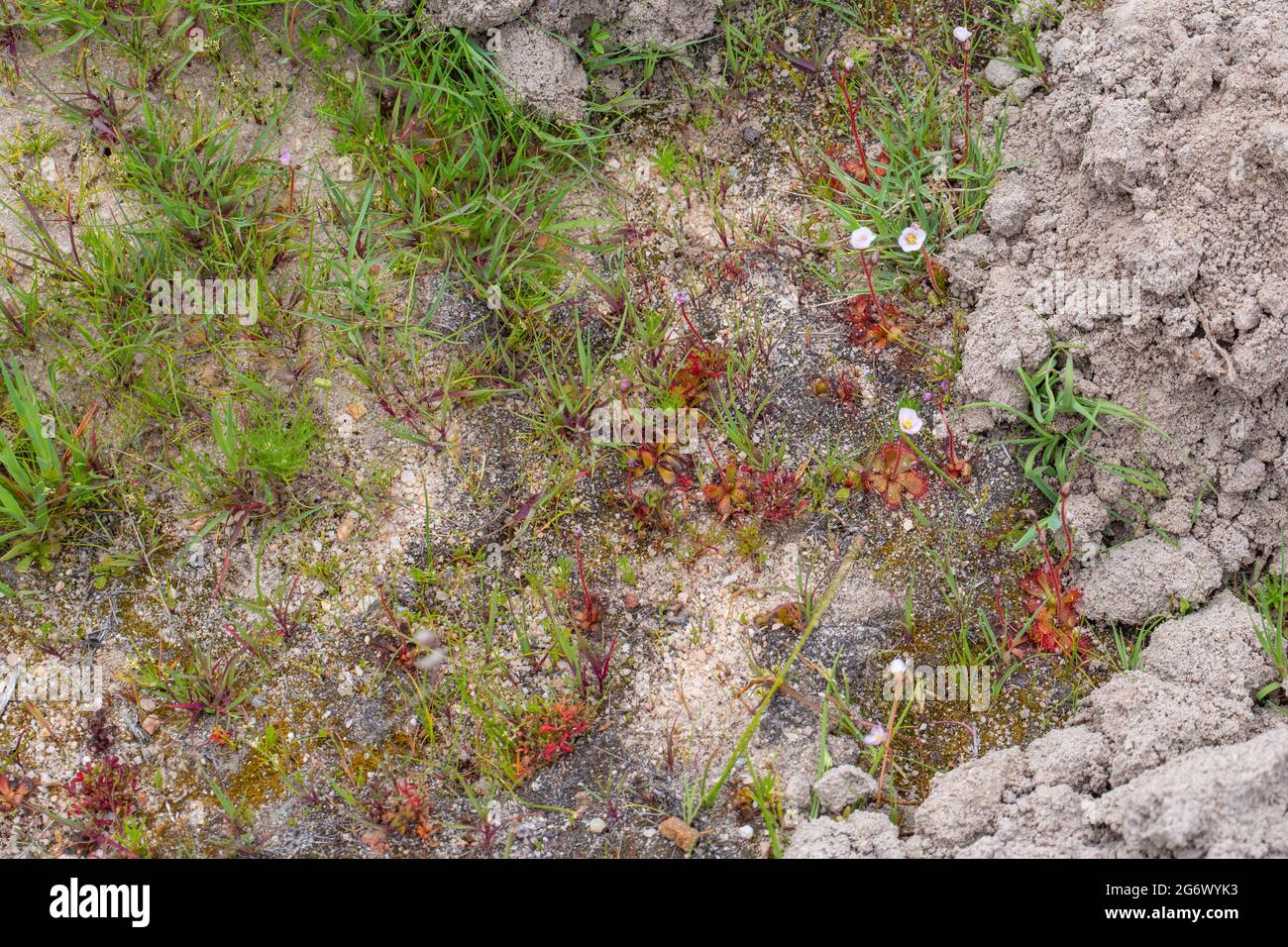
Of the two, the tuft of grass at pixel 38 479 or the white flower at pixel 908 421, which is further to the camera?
Answer: the white flower at pixel 908 421

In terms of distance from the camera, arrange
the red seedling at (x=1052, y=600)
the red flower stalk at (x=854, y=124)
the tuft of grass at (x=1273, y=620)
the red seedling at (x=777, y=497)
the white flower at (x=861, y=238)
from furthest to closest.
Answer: the red flower stalk at (x=854, y=124) → the white flower at (x=861, y=238) → the red seedling at (x=777, y=497) → the red seedling at (x=1052, y=600) → the tuft of grass at (x=1273, y=620)

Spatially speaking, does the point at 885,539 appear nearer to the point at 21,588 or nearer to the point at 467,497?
the point at 467,497

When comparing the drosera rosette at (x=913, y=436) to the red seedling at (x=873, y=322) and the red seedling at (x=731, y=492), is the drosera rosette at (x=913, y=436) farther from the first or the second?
the red seedling at (x=731, y=492)

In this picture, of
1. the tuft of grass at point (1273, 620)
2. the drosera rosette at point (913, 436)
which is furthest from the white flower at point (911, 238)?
the tuft of grass at point (1273, 620)

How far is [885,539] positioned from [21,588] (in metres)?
2.74

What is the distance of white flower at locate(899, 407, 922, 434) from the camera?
3146 millimetres

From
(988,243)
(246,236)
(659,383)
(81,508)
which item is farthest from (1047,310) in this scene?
(81,508)

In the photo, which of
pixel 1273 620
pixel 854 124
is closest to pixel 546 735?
pixel 1273 620

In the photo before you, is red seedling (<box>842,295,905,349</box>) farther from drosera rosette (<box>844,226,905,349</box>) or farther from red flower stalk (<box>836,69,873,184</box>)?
red flower stalk (<box>836,69,873,184</box>)

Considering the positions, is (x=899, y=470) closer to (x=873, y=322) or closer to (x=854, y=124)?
(x=873, y=322)

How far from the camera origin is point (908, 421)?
10.3ft

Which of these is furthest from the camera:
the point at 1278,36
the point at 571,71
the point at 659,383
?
the point at 571,71

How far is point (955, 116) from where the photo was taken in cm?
351

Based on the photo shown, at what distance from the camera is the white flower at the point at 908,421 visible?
10.3ft
